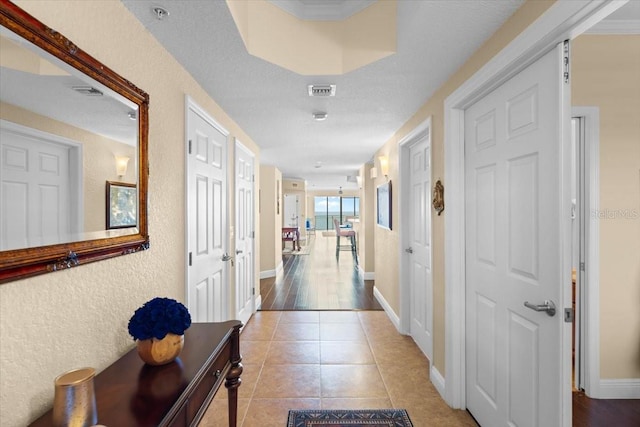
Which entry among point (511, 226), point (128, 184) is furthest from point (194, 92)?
point (511, 226)

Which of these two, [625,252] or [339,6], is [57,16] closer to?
[339,6]

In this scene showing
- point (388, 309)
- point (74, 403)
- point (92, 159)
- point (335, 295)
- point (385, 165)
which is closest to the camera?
point (74, 403)

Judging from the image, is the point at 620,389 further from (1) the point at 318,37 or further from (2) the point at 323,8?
(2) the point at 323,8

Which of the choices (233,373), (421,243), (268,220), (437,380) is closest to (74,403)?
(233,373)

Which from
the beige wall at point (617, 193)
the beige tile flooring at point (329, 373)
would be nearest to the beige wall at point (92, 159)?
the beige tile flooring at point (329, 373)

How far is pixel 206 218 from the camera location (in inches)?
101

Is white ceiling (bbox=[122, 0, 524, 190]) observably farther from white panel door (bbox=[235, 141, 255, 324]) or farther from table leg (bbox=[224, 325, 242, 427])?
table leg (bbox=[224, 325, 242, 427])

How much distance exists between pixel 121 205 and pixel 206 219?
3.93ft

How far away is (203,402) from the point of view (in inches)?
49.4

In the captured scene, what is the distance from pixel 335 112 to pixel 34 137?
231cm

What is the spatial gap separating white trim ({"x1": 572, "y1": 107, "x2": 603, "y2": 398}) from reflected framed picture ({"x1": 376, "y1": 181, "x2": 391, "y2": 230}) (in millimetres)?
2039

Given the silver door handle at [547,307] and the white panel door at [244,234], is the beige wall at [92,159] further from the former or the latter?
the white panel door at [244,234]

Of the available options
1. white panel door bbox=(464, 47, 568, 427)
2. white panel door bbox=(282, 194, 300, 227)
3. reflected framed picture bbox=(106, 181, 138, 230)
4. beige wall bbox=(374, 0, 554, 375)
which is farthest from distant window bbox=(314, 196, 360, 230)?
reflected framed picture bbox=(106, 181, 138, 230)

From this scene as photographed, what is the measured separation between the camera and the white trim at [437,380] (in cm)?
230
